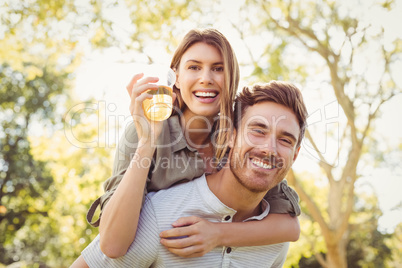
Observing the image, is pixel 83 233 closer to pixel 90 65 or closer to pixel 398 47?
pixel 90 65

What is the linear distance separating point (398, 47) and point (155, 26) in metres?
5.12

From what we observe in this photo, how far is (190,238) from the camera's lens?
7.72 feet

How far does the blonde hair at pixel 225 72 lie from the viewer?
9.48 ft

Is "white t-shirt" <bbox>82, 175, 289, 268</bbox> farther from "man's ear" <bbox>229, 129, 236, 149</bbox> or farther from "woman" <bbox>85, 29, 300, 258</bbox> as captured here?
"man's ear" <bbox>229, 129, 236, 149</bbox>

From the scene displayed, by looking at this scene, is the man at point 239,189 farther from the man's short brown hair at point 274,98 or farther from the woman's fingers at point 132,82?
the woman's fingers at point 132,82

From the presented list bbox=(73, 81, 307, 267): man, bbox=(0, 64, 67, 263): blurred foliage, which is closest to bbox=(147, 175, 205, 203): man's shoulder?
bbox=(73, 81, 307, 267): man

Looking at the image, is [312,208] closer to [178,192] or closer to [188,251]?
[178,192]

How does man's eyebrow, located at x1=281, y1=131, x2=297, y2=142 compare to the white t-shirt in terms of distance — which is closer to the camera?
the white t-shirt

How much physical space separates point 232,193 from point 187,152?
1.52ft

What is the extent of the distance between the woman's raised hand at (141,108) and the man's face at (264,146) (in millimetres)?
599

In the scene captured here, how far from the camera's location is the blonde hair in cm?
289

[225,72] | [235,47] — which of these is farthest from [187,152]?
[235,47]

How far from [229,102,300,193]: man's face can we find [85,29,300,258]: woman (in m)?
0.22

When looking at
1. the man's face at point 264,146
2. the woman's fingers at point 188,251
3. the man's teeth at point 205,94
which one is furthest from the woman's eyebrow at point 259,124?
the woman's fingers at point 188,251
